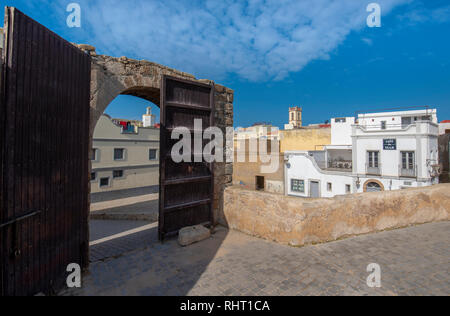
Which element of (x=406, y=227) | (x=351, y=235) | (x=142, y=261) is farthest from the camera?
(x=406, y=227)

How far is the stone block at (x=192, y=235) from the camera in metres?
5.34

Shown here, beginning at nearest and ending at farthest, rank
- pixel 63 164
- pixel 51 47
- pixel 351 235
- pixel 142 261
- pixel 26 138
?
pixel 26 138 → pixel 51 47 → pixel 63 164 → pixel 142 261 → pixel 351 235

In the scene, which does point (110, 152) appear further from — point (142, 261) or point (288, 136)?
point (288, 136)

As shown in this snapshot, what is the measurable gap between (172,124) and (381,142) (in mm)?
19776

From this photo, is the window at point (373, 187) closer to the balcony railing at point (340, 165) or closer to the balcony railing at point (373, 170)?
the balcony railing at point (373, 170)

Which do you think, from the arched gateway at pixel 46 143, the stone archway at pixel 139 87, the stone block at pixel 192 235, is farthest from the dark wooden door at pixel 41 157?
the stone block at pixel 192 235

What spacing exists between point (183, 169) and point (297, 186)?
19.4 metres

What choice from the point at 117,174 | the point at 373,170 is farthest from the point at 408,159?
the point at 117,174

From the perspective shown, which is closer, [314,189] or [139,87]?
[139,87]

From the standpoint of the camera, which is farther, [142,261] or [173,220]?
[173,220]

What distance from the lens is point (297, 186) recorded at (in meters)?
23.4

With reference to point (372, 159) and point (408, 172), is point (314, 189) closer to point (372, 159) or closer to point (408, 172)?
point (372, 159)

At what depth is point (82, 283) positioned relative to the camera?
378 cm
